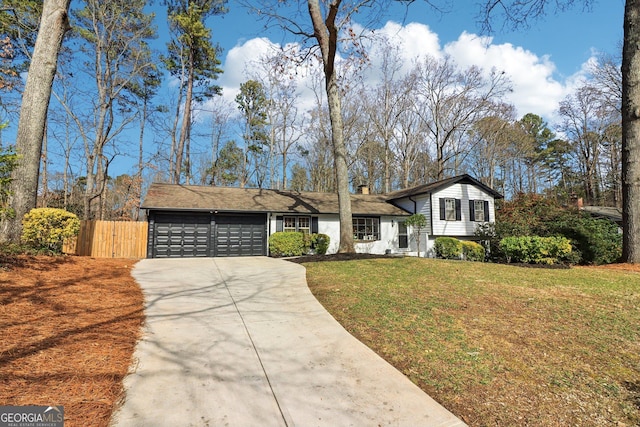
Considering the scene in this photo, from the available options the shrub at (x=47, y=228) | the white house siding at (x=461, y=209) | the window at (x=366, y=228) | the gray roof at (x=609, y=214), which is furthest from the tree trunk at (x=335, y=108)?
the gray roof at (x=609, y=214)

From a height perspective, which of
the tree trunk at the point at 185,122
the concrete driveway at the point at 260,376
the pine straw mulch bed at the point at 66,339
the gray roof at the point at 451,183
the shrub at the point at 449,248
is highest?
the tree trunk at the point at 185,122

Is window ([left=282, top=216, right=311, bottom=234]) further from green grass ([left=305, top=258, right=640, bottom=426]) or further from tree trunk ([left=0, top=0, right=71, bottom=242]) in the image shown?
tree trunk ([left=0, top=0, right=71, bottom=242])

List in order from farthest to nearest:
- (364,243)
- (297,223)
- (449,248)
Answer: (364,243)
(297,223)
(449,248)

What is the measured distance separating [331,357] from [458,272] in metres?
5.88

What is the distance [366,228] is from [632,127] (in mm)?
11247

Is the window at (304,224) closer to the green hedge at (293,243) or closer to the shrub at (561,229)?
the green hedge at (293,243)

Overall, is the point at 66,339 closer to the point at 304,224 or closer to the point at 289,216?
the point at 289,216

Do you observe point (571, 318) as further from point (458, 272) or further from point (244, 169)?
point (244, 169)

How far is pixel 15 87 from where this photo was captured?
14.0m

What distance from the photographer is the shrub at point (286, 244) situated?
47.1 ft

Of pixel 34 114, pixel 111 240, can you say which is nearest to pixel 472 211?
pixel 111 240

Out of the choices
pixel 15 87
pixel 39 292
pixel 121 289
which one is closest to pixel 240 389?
pixel 39 292

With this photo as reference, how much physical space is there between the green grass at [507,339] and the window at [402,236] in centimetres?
1068

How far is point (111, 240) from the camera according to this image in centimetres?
1297
